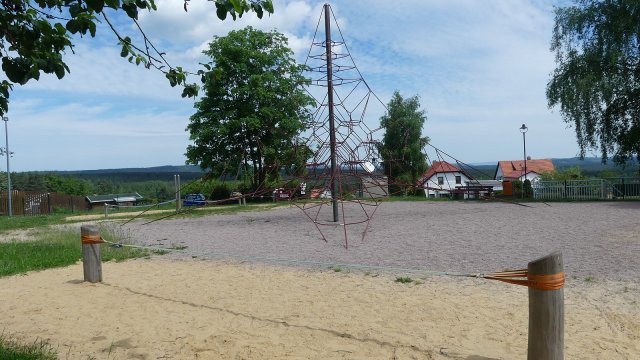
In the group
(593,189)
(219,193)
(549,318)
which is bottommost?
(549,318)

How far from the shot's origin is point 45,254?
895 centimetres

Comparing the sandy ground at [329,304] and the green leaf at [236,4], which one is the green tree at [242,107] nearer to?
the sandy ground at [329,304]

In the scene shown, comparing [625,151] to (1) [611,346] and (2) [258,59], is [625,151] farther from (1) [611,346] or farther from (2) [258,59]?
(1) [611,346]

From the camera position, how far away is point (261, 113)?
86.7ft

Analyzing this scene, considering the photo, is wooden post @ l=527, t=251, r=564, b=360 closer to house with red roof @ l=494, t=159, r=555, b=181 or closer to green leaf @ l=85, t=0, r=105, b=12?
green leaf @ l=85, t=0, r=105, b=12

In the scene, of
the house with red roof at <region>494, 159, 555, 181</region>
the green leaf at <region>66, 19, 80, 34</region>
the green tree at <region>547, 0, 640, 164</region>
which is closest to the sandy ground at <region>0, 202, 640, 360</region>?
the green leaf at <region>66, 19, 80, 34</region>

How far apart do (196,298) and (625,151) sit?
2215 cm

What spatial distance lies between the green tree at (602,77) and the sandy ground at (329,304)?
45.1 feet

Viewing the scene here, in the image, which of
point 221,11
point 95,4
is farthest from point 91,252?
point 95,4

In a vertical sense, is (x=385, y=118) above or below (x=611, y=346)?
above

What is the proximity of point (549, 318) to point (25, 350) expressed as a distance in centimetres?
366

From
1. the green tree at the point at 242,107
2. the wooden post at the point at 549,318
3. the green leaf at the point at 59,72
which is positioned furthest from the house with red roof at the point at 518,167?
the green leaf at the point at 59,72

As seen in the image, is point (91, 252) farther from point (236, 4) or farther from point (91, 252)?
point (236, 4)

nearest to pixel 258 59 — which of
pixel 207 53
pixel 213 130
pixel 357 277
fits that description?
pixel 207 53
